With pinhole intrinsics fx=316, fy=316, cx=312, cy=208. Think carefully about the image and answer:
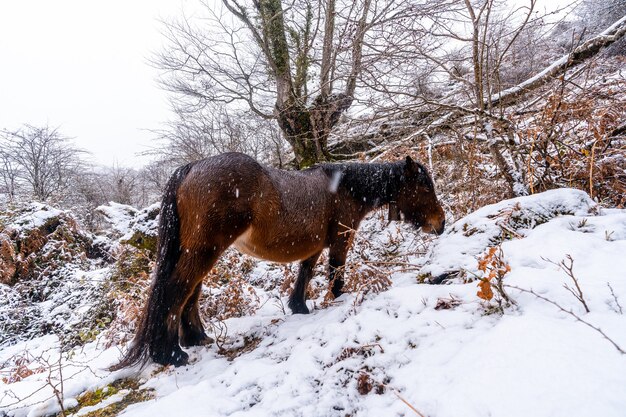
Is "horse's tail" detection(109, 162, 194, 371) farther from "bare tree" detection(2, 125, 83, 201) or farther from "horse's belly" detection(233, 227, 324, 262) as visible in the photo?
"bare tree" detection(2, 125, 83, 201)

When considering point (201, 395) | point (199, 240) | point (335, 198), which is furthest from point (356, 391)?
point (335, 198)

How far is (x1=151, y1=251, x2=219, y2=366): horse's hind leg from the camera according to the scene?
2525mm

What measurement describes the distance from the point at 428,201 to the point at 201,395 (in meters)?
3.11

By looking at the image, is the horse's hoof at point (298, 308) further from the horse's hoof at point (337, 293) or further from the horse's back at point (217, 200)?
the horse's back at point (217, 200)

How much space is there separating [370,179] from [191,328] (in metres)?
2.44

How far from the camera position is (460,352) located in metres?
1.40

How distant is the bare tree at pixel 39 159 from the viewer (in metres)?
15.4

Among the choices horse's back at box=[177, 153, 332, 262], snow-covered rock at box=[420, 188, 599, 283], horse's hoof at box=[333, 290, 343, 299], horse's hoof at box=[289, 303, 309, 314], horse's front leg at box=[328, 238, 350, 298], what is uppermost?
horse's back at box=[177, 153, 332, 262]

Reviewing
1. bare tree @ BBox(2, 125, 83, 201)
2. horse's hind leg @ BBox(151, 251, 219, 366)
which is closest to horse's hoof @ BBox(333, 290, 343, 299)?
horse's hind leg @ BBox(151, 251, 219, 366)

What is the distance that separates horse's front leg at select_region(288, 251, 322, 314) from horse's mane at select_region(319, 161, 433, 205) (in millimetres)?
878

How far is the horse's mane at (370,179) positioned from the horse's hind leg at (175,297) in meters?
1.69

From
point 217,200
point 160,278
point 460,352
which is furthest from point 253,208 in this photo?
point 460,352

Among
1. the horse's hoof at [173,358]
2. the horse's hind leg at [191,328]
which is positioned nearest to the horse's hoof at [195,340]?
the horse's hind leg at [191,328]

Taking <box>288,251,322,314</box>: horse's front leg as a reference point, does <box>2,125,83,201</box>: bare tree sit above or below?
above
